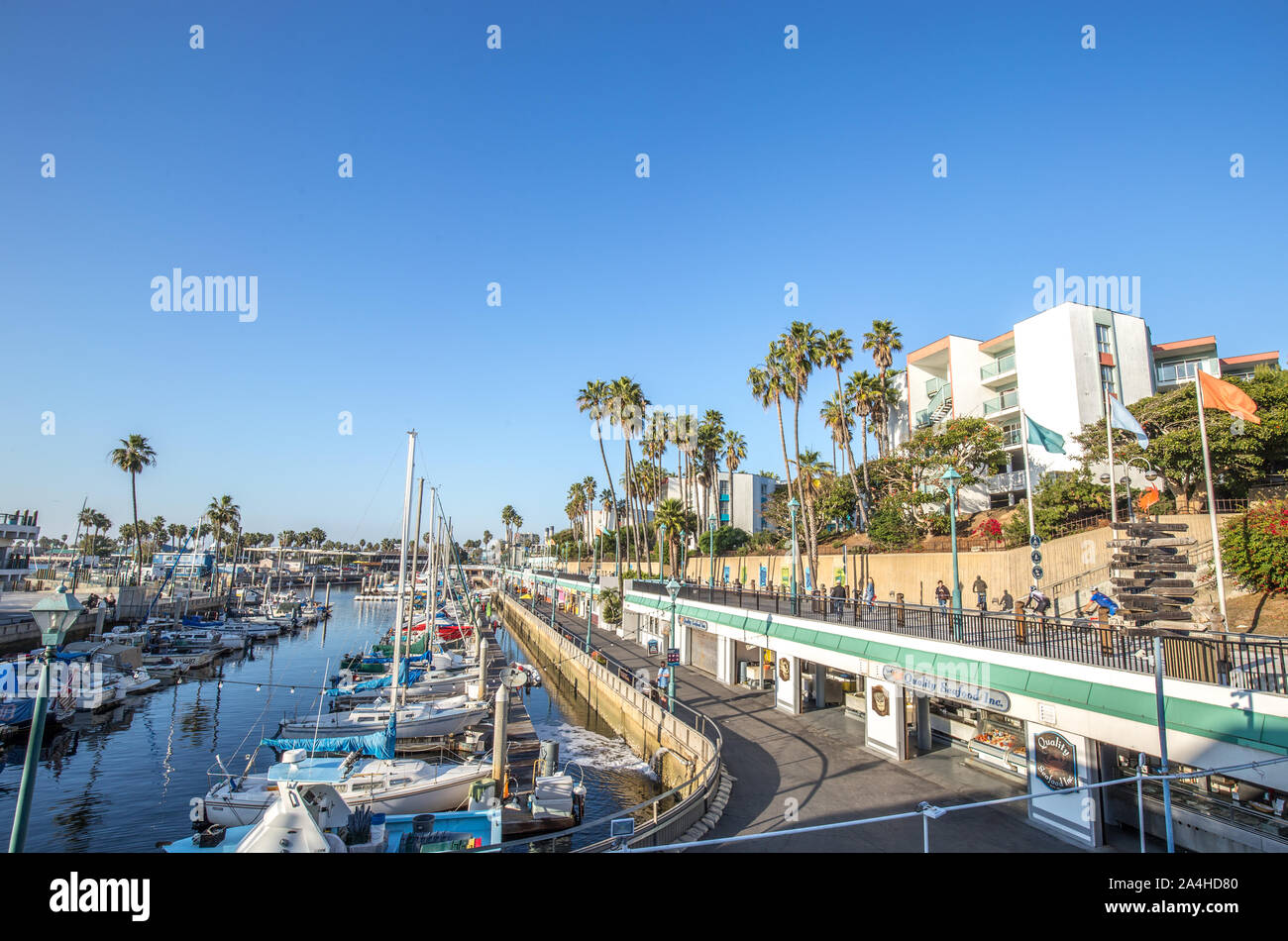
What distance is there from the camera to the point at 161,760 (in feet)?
89.8

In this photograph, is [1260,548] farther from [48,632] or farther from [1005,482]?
[48,632]

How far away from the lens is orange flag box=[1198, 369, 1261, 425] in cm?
1656

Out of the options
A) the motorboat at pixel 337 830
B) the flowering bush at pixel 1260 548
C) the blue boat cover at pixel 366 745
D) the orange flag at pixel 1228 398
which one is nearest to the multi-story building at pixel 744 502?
the flowering bush at pixel 1260 548

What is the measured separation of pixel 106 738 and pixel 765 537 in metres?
55.3

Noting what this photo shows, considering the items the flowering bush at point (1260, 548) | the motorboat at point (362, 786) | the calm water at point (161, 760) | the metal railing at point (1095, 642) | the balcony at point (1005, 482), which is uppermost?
the balcony at point (1005, 482)

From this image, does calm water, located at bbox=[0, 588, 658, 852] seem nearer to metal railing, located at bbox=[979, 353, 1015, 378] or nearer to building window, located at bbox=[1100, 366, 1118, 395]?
building window, located at bbox=[1100, 366, 1118, 395]

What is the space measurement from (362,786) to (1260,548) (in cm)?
3109

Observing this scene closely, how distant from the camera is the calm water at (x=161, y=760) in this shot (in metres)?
20.6

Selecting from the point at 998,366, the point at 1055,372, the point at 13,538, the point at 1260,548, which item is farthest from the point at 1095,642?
the point at 13,538

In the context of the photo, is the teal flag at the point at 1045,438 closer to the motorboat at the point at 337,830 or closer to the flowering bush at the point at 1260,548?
the flowering bush at the point at 1260,548

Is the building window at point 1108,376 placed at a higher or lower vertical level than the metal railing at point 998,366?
lower

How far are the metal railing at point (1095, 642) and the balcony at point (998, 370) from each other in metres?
33.4
